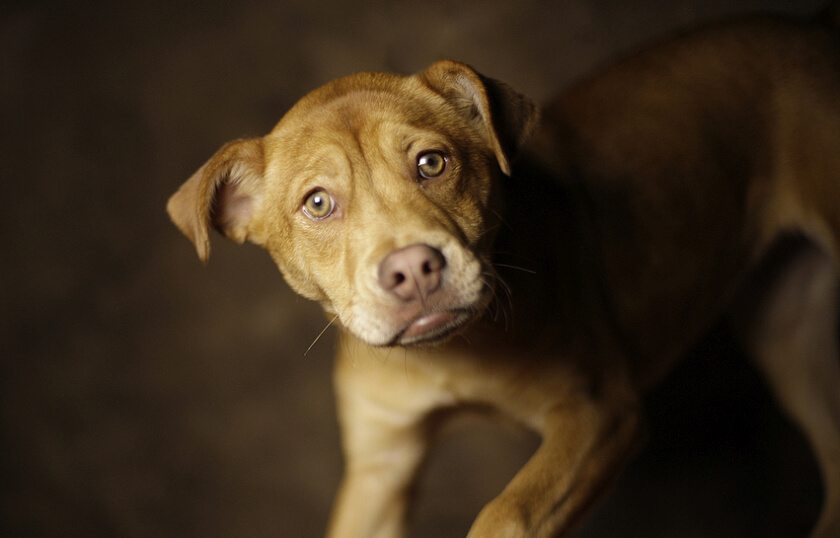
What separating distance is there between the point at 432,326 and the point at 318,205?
1.77 feet

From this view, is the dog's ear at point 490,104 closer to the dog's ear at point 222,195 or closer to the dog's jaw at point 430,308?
the dog's jaw at point 430,308

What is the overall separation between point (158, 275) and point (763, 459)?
306 centimetres

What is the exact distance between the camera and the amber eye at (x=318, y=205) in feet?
7.27

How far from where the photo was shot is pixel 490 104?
217cm

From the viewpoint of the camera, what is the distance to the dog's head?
192 centimetres

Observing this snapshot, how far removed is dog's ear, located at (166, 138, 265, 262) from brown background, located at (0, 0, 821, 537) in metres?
1.58

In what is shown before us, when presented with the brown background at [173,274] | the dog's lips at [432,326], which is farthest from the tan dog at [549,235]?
the brown background at [173,274]

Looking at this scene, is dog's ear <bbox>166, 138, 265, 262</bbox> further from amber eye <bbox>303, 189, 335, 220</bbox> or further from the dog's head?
amber eye <bbox>303, 189, 335, 220</bbox>

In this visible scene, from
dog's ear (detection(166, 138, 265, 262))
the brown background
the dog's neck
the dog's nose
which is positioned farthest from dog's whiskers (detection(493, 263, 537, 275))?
the brown background

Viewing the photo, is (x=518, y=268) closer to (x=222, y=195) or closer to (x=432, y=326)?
(x=432, y=326)

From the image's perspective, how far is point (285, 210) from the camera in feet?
7.59

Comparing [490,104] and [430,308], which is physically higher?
[490,104]

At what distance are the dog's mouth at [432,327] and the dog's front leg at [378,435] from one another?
51cm

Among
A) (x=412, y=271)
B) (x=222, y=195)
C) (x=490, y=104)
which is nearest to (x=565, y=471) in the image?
(x=412, y=271)
